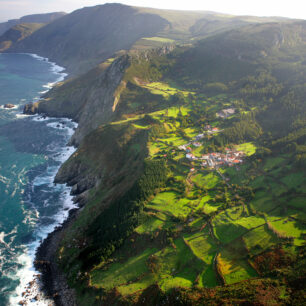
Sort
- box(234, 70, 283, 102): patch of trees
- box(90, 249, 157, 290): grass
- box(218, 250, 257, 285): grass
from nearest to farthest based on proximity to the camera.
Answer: box(218, 250, 257, 285): grass → box(90, 249, 157, 290): grass → box(234, 70, 283, 102): patch of trees

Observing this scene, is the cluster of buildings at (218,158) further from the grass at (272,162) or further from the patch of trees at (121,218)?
the patch of trees at (121,218)

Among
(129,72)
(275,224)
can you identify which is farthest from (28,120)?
(275,224)

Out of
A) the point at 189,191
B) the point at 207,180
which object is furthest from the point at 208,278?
the point at 207,180

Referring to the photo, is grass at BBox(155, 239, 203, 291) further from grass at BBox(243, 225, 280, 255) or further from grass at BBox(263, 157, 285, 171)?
grass at BBox(263, 157, 285, 171)

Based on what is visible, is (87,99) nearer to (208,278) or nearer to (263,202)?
(263,202)

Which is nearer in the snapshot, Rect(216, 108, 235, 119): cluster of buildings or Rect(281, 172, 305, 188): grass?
Rect(281, 172, 305, 188): grass

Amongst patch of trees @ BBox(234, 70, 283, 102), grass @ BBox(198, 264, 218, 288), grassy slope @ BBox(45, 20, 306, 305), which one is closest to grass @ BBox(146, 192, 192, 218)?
grassy slope @ BBox(45, 20, 306, 305)

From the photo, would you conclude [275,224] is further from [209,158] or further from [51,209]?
[51,209]
